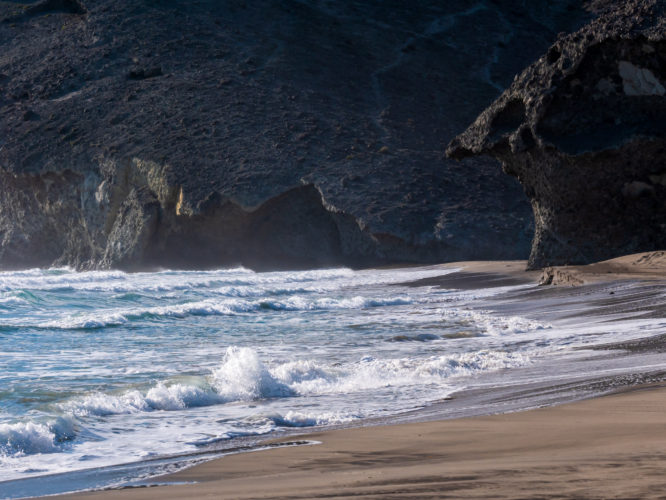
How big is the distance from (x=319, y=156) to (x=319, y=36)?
590 inches

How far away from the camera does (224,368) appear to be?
27.5 feet

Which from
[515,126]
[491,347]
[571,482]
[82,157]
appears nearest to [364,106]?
[82,157]

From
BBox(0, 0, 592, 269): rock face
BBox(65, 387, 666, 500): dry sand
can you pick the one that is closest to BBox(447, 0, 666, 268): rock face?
BBox(0, 0, 592, 269): rock face

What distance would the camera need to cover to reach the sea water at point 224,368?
240 inches

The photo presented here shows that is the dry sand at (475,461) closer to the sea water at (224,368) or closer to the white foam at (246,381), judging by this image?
the sea water at (224,368)

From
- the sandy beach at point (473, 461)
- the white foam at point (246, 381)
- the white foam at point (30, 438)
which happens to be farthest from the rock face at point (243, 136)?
the sandy beach at point (473, 461)

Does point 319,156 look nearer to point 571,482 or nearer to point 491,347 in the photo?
point 491,347

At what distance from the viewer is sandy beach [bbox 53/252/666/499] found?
309cm

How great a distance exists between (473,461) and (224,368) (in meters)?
4.78

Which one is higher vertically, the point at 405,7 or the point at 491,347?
the point at 405,7

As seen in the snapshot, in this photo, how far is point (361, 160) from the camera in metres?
41.2

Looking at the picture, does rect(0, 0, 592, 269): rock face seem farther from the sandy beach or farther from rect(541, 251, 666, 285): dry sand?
the sandy beach

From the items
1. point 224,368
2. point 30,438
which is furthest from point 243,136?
point 30,438

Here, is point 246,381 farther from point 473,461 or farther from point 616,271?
point 616,271
